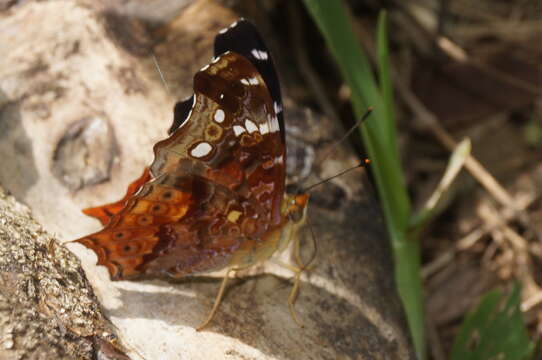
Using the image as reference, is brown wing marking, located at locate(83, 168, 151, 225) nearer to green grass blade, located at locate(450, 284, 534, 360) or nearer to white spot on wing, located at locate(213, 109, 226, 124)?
white spot on wing, located at locate(213, 109, 226, 124)

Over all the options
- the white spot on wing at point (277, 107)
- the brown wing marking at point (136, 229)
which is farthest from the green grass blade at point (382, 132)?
the brown wing marking at point (136, 229)

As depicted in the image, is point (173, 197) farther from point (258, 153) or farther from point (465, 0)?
point (465, 0)

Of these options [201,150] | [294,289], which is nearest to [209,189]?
[201,150]

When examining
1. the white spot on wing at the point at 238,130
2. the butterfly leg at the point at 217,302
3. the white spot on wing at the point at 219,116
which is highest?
the white spot on wing at the point at 219,116

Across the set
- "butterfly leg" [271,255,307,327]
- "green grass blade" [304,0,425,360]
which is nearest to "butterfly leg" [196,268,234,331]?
"butterfly leg" [271,255,307,327]

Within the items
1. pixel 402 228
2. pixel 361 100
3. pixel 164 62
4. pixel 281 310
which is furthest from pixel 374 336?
pixel 164 62

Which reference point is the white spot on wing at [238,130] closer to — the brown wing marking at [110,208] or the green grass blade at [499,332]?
the brown wing marking at [110,208]

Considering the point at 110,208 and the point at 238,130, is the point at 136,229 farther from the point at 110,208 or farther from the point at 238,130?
the point at 238,130
